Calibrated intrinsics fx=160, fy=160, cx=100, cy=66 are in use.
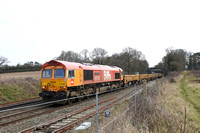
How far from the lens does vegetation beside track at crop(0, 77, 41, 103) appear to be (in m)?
15.5

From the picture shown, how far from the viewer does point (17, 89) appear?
17250 millimetres

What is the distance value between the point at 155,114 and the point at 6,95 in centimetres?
1469

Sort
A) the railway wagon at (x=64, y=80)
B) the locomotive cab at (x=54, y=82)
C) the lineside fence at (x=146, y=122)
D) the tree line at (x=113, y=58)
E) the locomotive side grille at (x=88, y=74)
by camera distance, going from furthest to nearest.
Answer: the tree line at (x=113, y=58) < the locomotive side grille at (x=88, y=74) < the railway wagon at (x=64, y=80) < the locomotive cab at (x=54, y=82) < the lineside fence at (x=146, y=122)

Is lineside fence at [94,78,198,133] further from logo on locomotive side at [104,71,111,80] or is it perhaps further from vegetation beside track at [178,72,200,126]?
logo on locomotive side at [104,71,111,80]

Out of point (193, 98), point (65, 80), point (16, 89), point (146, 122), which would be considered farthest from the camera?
point (16, 89)

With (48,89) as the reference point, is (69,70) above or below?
above

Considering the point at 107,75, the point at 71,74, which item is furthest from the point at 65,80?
the point at 107,75

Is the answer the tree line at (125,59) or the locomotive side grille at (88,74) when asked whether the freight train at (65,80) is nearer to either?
the locomotive side grille at (88,74)

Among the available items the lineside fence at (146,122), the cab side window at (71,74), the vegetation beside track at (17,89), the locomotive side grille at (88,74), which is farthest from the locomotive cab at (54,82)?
the lineside fence at (146,122)

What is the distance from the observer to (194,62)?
86750 millimetres

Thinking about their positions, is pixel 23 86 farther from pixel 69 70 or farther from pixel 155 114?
pixel 155 114

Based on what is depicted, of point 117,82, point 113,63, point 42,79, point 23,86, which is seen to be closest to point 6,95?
point 23,86

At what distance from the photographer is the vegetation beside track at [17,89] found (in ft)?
51.0

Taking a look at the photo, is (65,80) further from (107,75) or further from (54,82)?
(107,75)
